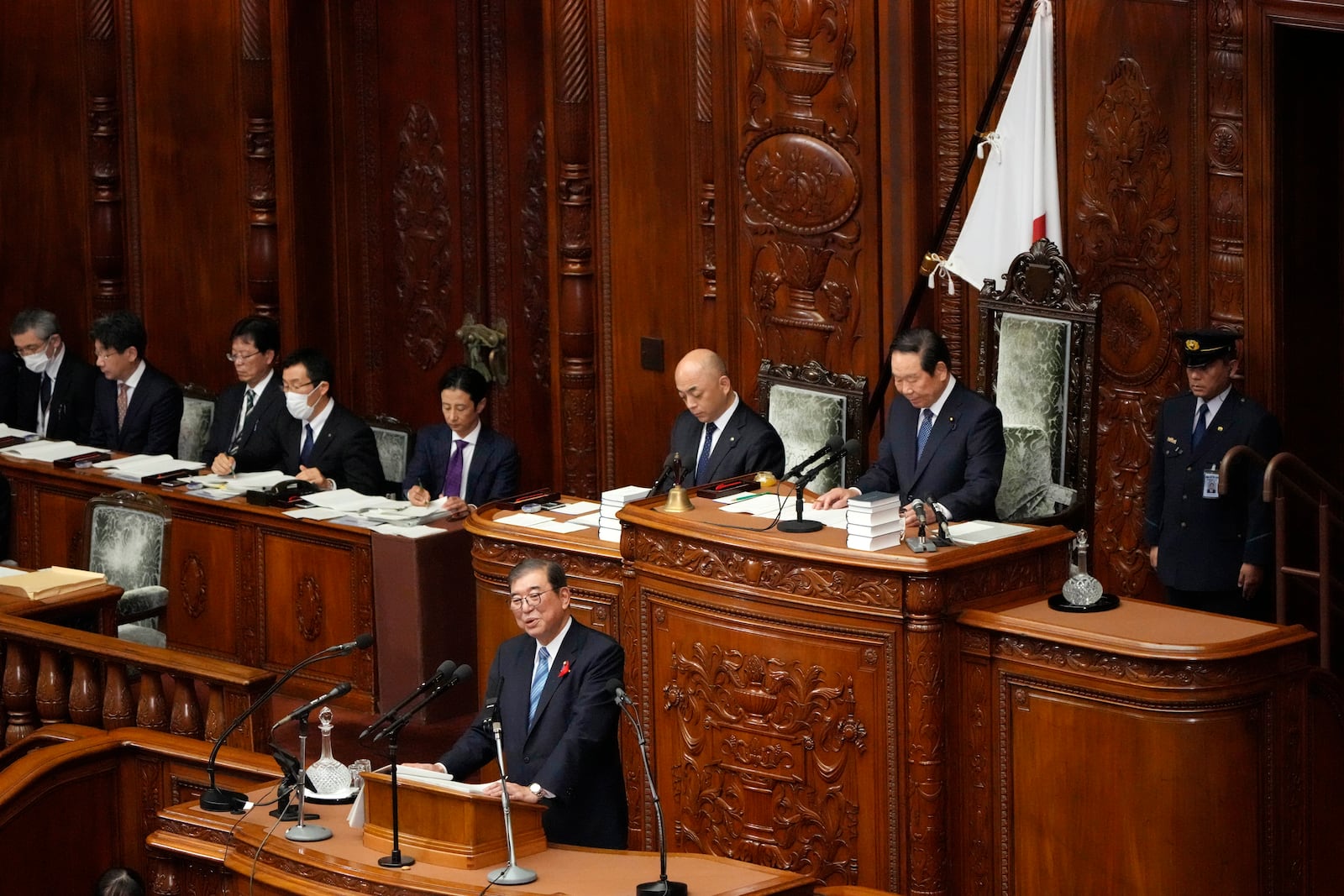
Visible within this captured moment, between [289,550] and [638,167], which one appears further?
[638,167]

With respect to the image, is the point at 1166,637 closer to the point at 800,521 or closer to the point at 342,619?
the point at 800,521

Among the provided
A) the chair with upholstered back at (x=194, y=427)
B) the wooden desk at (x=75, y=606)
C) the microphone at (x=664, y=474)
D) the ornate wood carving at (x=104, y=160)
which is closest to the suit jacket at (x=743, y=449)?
the microphone at (x=664, y=474)

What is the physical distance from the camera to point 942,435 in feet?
23.7

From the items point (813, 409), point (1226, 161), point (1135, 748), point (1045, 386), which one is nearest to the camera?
point (1135, 748)

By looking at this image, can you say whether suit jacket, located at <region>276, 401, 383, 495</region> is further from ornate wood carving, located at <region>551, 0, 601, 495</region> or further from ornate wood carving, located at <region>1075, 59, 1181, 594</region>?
ornate wood carving, located at <region>1075, 59, 1181, 594</region>

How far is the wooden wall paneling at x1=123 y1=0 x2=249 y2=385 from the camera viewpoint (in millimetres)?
11328

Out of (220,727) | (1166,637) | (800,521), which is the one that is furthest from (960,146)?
(220,727)

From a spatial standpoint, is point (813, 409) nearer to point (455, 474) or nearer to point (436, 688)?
point (455, 474)

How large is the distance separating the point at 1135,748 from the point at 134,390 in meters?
6.01

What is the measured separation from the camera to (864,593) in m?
5.97

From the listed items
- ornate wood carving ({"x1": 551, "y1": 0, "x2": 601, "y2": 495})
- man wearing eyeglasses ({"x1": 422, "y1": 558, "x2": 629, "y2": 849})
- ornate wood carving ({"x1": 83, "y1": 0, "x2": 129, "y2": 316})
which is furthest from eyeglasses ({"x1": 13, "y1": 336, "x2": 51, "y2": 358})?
man wearing eyeglasses ({"x1": 422, "y1": 558, "x2": 629, "y2": 849})

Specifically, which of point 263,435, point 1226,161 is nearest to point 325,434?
point 263,435

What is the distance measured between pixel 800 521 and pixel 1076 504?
1.77 m

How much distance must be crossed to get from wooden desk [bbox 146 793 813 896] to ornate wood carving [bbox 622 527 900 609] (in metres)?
1.01
